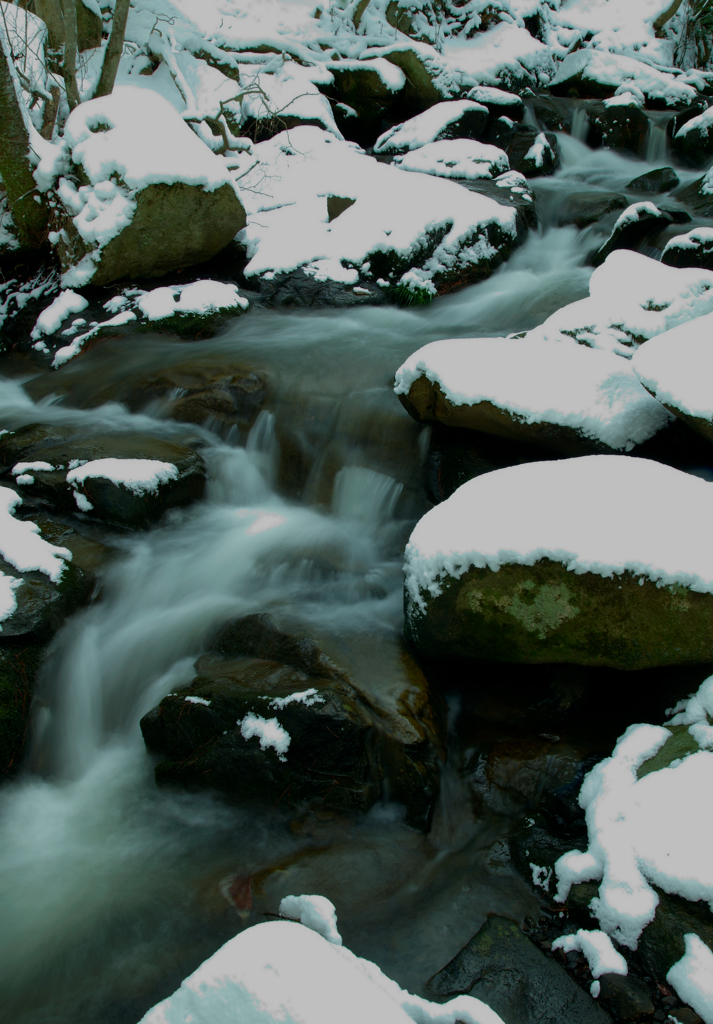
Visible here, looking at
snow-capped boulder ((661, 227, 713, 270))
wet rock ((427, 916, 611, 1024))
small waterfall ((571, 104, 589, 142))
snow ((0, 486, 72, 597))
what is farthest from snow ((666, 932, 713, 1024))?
small waterfall ((571, 104, 589, 142))

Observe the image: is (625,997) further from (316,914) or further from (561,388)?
(561,388)

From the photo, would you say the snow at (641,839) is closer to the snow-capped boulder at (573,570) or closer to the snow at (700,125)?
the snow-capped boulder at (573,570)

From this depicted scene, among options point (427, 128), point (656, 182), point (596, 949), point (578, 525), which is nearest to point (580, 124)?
point (427, 128)

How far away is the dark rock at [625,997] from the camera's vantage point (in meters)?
1.84

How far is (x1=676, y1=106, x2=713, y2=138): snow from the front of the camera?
9.52m

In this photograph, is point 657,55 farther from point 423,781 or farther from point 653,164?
point 423,781

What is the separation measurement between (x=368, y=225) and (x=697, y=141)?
611 centimetres

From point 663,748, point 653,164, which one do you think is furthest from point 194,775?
point 653,164

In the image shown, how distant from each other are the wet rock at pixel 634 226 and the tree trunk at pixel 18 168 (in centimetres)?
591

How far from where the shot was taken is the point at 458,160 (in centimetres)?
927

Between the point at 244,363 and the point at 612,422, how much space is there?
3116 mm

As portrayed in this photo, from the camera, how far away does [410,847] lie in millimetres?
2496

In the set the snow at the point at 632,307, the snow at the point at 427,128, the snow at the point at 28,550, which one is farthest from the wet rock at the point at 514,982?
the snow at the point at 427,128

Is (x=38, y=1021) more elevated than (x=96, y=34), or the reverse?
(x=96, y=34)
